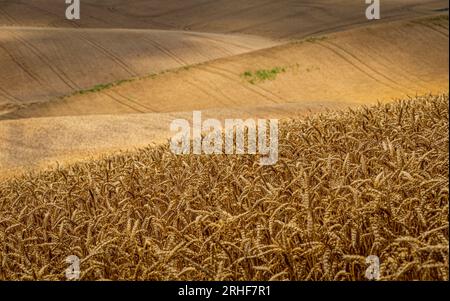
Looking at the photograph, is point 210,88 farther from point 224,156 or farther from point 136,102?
point 224,156

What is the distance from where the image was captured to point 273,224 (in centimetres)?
411

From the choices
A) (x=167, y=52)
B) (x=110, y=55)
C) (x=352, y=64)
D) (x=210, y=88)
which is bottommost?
(x=210, y=88)

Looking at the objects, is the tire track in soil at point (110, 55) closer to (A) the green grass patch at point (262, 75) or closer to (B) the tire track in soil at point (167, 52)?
(B) the tire track in soil at point (167, 52)

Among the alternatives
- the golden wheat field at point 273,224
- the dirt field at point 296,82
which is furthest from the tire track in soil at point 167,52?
the golden wheat field at point 273,224

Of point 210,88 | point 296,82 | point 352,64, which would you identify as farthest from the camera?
point 352,64

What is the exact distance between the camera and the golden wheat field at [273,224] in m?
3.67

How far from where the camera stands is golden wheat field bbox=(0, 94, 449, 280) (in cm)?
367

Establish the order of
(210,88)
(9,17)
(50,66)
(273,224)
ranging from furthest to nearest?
(9,17) < (50,66) < (210,88) < (273,224)

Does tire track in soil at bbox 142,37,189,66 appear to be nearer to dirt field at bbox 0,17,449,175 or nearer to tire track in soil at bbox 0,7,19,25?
dirt field at bbox 0,17,449,175

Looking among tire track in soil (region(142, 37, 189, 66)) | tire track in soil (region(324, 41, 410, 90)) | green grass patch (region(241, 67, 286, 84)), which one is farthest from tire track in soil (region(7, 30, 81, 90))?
tire track in soil (region(324, 41, 410, 90))

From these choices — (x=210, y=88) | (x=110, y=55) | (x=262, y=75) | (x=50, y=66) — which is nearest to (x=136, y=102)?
(x=210, y=88)
